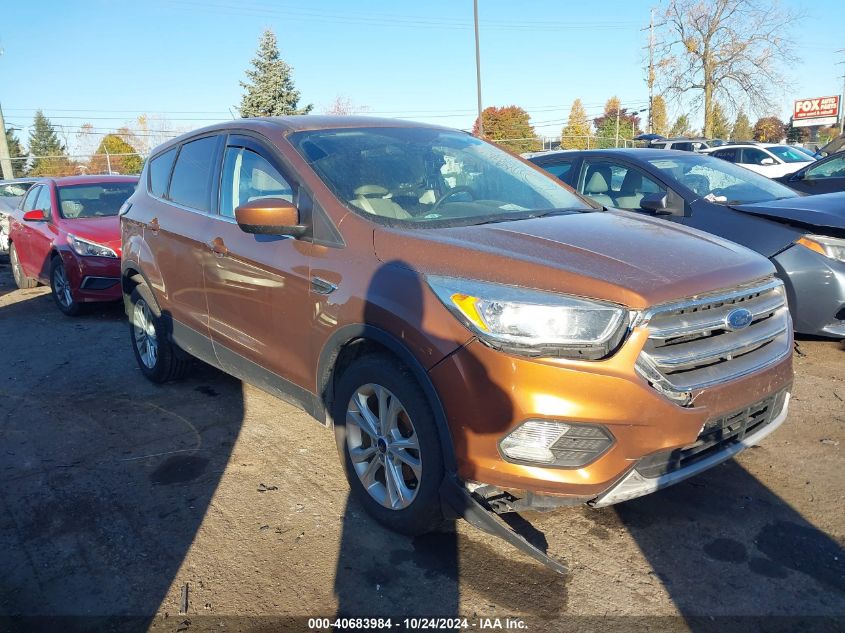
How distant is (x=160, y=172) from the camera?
16.4 feet

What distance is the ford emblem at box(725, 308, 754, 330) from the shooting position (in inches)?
107

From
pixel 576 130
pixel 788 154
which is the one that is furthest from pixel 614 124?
pixel 788 154

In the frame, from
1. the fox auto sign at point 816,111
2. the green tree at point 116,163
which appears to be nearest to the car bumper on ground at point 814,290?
the green tree at point 116,163

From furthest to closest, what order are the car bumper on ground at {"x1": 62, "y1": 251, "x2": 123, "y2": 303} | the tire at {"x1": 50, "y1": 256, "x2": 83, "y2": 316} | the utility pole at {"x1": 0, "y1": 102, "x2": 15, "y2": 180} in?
the utility pole at {"x1": 0, "y1": 102, "x2": 15, "y2": 180} < the tire at {"x1": 50, "y1": 256, "x2": 83, "y2": 316} < the car bumper on ground at {"x1": 62, "y1": 251, "x2": 123, "y2": 303}

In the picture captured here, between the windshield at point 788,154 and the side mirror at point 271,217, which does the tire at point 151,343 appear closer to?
the side mirror at point 271,217

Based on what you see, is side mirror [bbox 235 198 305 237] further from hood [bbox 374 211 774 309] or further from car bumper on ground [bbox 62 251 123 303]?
car bumper on ground [bbox 62 251 123 303]

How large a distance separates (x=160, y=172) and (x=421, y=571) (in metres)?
3.63

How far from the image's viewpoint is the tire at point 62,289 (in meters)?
7.71

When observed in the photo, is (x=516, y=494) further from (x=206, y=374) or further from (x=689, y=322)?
(x=206, y=374)

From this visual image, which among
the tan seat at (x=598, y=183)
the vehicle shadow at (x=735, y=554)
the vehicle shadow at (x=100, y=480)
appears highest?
the tan seat at (x=598, y=183)

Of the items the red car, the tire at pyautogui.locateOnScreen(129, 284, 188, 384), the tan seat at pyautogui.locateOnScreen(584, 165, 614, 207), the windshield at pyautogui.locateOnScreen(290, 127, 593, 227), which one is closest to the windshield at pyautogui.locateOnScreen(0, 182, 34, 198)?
the red car

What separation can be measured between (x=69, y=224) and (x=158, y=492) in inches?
216

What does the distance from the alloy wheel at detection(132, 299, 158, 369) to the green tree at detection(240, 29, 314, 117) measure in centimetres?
3870

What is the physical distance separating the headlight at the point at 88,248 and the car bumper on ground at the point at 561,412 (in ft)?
20.1
